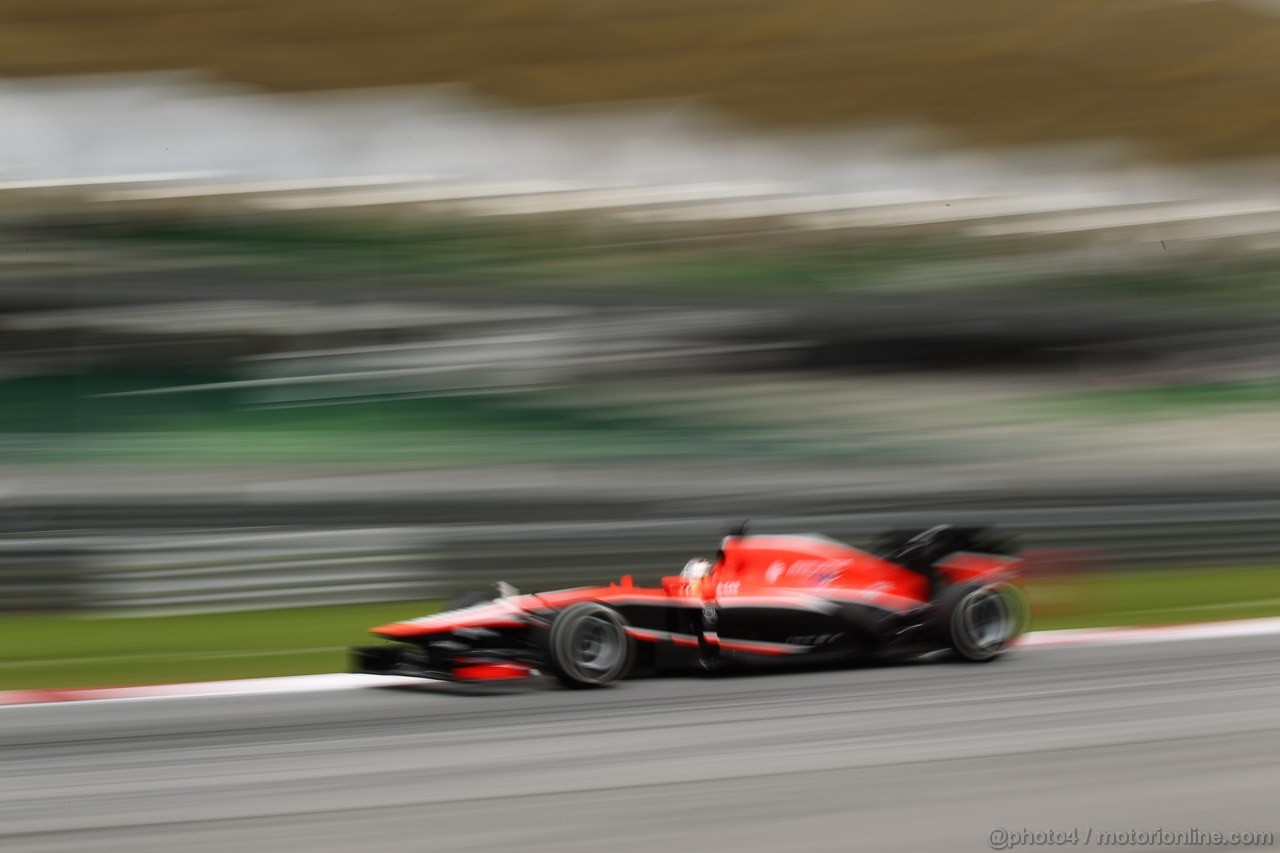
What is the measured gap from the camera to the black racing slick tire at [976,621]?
5.41 metres

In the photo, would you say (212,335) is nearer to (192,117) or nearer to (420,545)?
(192,117)

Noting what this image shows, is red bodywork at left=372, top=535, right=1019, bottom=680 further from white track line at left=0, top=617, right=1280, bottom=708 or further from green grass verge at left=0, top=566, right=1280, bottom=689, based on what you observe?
green grass verge at left=0, top=566, right=1280, bottom=689

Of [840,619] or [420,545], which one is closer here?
[840,619]

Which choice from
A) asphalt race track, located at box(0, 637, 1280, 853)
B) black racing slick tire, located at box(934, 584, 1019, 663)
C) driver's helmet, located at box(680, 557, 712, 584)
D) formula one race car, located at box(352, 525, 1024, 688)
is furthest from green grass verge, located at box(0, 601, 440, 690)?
black racing slick tire, located at box(934, 584, 1019, 663)

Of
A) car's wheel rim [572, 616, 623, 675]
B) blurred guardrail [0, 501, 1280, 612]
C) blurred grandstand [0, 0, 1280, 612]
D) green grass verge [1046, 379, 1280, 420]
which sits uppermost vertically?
blurred grandstand [0, 0, 1280, 612]

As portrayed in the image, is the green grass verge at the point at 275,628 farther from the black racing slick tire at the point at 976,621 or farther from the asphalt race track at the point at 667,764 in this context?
the black racing slick tire at the point at 976,621

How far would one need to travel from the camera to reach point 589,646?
4.98m

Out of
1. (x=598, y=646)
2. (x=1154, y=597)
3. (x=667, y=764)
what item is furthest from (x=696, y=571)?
(x=1154, y=597)

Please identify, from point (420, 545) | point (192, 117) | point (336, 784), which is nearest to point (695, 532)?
point (420, 545)

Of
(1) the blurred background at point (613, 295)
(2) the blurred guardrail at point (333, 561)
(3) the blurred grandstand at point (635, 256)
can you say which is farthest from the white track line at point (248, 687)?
(3) the blurred grandstand at point (635, 256)

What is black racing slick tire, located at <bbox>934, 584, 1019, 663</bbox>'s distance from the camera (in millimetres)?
5406

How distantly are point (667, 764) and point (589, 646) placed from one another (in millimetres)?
1302

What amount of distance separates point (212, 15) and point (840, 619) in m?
9.60

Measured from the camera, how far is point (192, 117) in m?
12.2
